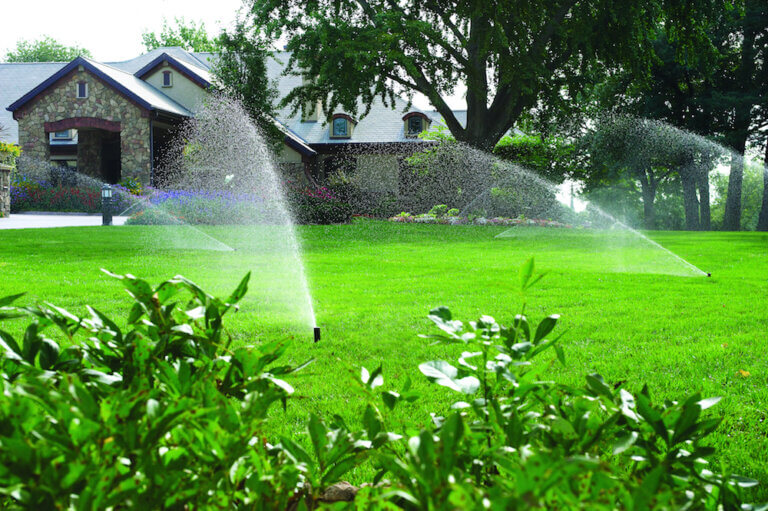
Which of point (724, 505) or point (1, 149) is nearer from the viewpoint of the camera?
point (724, 505)

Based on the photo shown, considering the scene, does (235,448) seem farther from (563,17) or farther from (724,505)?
(563,17)

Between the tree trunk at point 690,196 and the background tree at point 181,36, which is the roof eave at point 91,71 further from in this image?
the background tree at point 181,36

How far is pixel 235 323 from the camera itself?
13.3 feet

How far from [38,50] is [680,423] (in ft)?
191

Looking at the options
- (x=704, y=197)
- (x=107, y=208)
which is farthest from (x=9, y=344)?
(x=704, y=197)

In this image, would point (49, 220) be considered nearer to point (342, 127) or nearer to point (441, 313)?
point (342, 127)

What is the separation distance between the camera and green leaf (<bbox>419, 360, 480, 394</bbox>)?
106 centimetres

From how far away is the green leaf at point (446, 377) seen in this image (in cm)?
106

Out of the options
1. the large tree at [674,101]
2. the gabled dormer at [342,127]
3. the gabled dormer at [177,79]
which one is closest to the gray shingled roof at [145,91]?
the gabled dormer at [177,79]

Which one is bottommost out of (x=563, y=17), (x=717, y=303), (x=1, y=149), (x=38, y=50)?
(x=717, y=303)

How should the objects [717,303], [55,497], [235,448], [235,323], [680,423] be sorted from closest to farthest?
[55,497], [235,448], [680,423], [235,323], [717,303]

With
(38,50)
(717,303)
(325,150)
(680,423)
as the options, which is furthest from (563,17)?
(38,50)

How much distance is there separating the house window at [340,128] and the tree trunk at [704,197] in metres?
15.7

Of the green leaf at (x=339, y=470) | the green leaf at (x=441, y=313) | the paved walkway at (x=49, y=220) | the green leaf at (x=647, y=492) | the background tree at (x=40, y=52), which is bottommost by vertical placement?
the paved walkway at (x=49, y=220)
